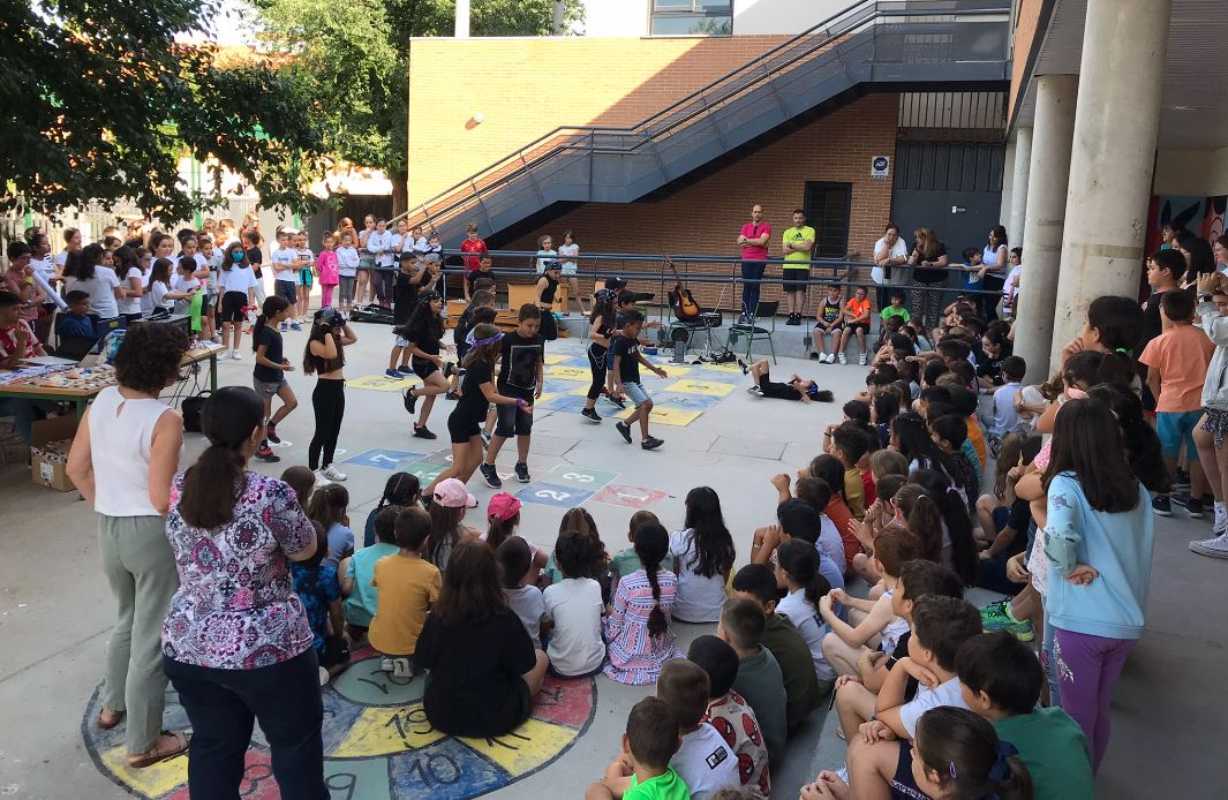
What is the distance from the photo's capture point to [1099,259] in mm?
8078

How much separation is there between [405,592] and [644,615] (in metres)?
1.28

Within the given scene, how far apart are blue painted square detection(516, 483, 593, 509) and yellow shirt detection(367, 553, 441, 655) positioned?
141 inches

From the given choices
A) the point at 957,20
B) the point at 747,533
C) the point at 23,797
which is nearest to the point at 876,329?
the point at 957,20

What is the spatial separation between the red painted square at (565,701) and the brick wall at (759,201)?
16.9 meters

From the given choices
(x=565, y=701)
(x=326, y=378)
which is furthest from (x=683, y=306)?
(x=565, y=701)

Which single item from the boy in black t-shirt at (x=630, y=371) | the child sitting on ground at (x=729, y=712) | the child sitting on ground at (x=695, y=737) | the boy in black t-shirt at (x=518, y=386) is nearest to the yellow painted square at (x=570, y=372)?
the boy in black t-shirt at (x=630, y=371)

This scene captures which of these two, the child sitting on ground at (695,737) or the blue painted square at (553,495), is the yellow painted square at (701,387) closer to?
the blue painted square at (553,495)

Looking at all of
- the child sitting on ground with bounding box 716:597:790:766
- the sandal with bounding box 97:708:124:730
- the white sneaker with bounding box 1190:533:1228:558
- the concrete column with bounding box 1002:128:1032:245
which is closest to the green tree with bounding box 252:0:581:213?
the concrete column with bounding box 1002:128:1032:245

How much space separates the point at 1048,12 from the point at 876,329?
32.1 ft

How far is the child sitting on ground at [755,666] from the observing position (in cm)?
443

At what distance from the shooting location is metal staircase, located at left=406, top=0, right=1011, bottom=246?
64.6 ft

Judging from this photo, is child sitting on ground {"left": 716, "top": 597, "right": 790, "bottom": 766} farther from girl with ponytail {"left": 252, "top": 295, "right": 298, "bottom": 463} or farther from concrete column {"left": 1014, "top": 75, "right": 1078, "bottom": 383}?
concrete column {"left": 1014, "top": 75, "right": 1078, "bottom": 383}

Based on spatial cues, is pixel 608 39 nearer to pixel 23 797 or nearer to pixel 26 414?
pixel 26 414

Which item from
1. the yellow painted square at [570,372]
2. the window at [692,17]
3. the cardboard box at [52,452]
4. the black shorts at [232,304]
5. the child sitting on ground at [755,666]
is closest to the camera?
the child sitting on ground at [755,666]
